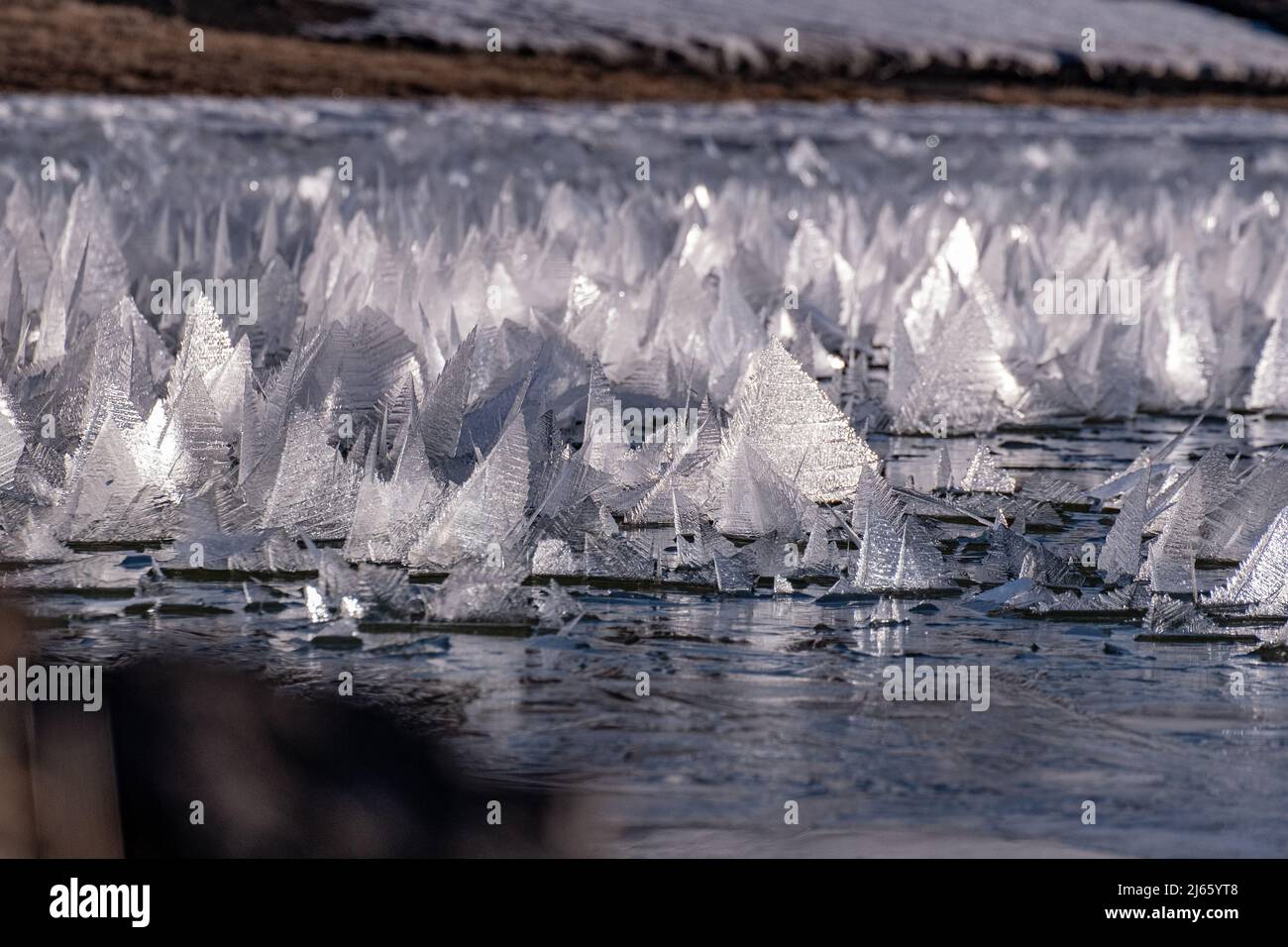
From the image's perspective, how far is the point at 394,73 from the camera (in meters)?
15.5

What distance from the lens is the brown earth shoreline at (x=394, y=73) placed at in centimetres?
1485

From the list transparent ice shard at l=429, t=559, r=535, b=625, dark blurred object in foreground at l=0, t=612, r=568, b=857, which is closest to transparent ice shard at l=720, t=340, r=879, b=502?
transparent ice shard at l=429, t=559, r=535, b=625

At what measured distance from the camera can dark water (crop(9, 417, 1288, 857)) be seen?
5.46ft

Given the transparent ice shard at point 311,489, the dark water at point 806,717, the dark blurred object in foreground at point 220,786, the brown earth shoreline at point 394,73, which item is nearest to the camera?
the dark blurred object in foreground at point 220,786

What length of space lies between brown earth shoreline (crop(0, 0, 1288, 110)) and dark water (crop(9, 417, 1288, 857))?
1270cm

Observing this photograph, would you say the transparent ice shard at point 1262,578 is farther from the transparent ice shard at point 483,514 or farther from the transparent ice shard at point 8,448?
the transparent ice shard at point 8,448

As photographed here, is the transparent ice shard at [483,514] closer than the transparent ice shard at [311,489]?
Yes

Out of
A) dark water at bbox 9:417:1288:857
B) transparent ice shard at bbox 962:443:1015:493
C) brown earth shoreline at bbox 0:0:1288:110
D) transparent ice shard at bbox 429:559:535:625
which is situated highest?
brown earth shoreline at bbox 0:0:1288:110

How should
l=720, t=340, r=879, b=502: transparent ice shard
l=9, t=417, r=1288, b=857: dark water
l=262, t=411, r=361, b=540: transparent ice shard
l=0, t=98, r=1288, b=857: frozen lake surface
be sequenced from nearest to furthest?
l=9, t=417, r=1288, b=857: dark water < l=0, t=98, r=1288, b=857: frozen lake surface < l=262, t=411, r=361, b=540: transparent ice shard < l=720, t=340, r=879, b=502: transparent ice shard

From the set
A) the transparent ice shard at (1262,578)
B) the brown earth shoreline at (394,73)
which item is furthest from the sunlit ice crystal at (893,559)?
the brown earth shoreline at (394,73)

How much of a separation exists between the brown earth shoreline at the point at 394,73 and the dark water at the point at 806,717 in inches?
500

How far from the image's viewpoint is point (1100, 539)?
2.66 metres

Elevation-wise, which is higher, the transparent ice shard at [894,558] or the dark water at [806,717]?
the transparent ice shard at [894,558]

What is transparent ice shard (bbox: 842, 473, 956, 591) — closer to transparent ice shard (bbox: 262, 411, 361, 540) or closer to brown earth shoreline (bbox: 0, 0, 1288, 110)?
transparent ice shard (bbox: 262, 411, 361, 540)
